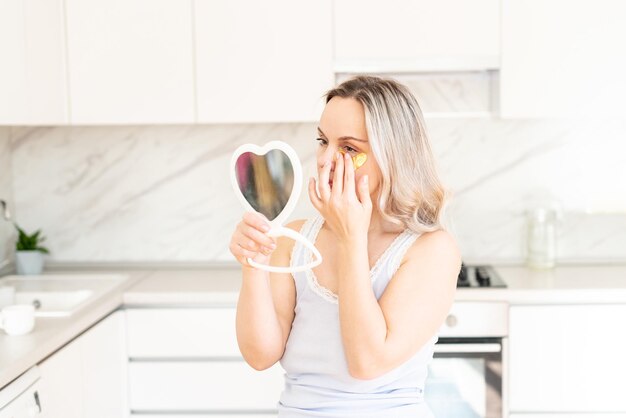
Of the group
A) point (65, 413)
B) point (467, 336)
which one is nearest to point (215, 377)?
point (65, 413)

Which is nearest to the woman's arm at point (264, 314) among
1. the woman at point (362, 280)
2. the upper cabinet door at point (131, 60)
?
the woman at point (362, 280)

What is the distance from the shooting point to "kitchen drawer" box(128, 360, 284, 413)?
289 centimetres

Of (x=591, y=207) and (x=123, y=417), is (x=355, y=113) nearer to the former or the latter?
→ (x=123, y=417)

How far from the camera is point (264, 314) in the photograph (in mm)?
1519

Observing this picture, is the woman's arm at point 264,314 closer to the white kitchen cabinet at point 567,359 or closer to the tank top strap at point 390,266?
the tank top strap at point 390,266

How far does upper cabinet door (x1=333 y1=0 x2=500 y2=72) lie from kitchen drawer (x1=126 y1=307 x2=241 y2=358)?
38.7 inches

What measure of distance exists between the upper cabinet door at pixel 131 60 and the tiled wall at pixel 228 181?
1.33 ft

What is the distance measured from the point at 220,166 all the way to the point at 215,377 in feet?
2.98

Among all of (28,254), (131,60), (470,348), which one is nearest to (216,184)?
(131,60)

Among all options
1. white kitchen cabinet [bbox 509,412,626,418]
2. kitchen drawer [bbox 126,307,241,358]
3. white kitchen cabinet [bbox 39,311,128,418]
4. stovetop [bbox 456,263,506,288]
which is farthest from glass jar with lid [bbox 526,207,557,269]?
white kitchen cabinet [bbox 39,311,128,418]

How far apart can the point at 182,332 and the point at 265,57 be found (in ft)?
3.26

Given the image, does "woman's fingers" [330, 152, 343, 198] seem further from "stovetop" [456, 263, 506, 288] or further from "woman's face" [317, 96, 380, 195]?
"stovetop" [456, 263, 506, 288]

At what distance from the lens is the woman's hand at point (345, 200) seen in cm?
144

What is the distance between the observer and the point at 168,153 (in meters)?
3.41
